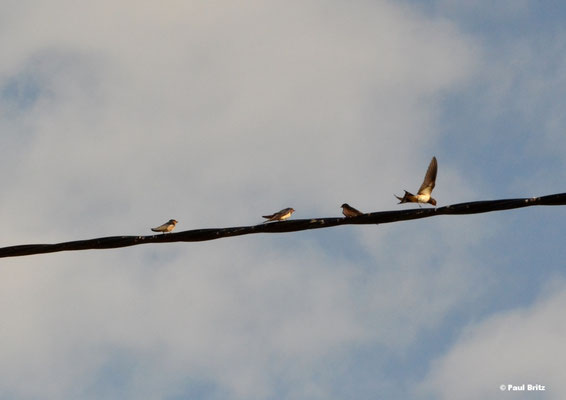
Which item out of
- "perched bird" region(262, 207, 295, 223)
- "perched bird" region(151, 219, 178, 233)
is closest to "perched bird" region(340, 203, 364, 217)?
"perched bird" region(262, 207, 295, 223)

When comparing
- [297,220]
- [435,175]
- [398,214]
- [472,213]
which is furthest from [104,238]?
[435,175]

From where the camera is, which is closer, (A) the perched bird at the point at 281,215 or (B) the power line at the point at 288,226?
(B) the power line at the point at 288,226

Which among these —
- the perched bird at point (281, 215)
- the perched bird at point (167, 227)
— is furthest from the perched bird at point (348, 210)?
the perched bird at point (167, 227)

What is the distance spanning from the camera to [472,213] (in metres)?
8.99

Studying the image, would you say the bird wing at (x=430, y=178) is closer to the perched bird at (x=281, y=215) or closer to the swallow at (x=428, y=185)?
the swallow at (x=428, y=185)

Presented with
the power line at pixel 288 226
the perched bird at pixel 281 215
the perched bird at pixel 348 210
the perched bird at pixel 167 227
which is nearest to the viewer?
the power line at pixel 288 226

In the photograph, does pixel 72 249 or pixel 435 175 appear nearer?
pixel 72 249

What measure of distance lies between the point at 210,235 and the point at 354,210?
341cm

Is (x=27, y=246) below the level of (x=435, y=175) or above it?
below

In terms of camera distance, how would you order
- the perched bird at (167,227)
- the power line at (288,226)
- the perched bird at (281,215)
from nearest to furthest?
the power line at (288,226) < the perched bird at (281,215) < the perched bird at (167,227)

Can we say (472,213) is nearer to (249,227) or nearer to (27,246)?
(249,227)

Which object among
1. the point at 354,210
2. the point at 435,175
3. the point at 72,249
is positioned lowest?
the point at 72,249

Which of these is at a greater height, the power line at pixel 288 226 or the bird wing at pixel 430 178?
the bird wing at pixel 430 178

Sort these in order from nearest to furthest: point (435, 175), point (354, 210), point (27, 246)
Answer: point (27, 246), point (354, 210), point (435, 175)
